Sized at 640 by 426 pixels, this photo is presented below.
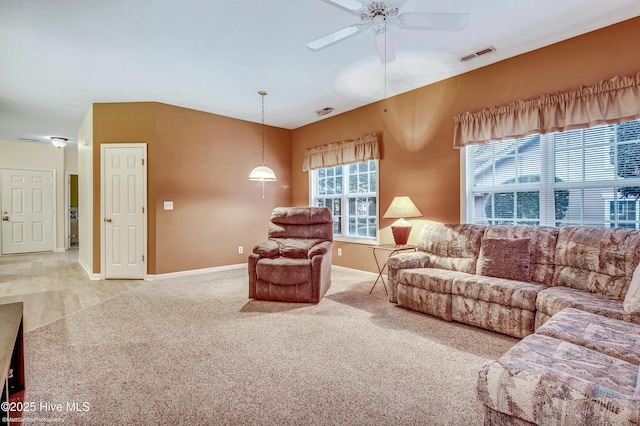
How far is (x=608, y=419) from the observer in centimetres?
103

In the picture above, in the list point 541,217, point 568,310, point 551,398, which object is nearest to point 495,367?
point 551,398

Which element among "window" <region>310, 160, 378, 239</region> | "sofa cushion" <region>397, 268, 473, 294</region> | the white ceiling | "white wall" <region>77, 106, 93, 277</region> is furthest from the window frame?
"white wall" <region>77, 106, 93, 277</region>

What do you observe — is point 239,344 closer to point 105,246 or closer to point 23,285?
point 105,246

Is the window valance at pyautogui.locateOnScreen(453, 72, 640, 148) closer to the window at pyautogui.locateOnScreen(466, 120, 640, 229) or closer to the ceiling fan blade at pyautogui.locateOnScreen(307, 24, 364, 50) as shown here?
the window at pyautogui.locateOnScreen(466, 120, 640, 229)

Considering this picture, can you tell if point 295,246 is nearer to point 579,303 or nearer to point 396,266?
point 396,266

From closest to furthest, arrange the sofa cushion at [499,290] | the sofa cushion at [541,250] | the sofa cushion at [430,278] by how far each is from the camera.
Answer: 1. the sofa cushion at [499,290]
2. the sofa cushion at [541,250]
3. the sofa cushion at [430,278]

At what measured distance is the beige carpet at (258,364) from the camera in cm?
167

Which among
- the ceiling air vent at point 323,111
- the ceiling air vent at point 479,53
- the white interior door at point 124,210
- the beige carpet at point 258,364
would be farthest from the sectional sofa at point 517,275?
the white interior door at point 124,210

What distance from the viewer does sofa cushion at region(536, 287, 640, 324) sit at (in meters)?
2.00

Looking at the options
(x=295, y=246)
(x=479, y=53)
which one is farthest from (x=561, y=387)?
(x=479, y=53)

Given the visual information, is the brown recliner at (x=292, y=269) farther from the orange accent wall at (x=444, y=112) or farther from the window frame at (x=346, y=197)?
the orange accent wall at (x=444, y=112)

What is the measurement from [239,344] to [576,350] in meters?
2.14

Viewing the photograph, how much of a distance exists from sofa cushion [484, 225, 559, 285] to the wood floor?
4537mm

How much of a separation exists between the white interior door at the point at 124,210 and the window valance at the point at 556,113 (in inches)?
175
